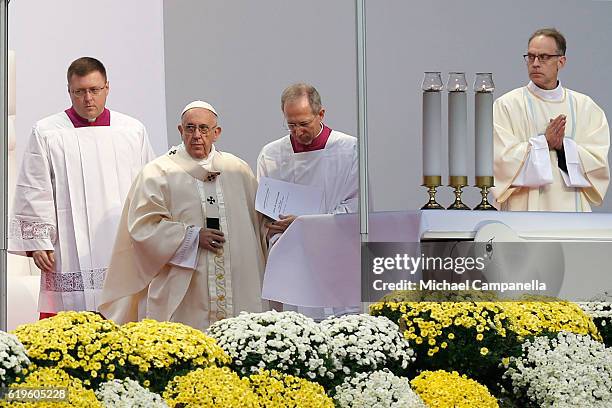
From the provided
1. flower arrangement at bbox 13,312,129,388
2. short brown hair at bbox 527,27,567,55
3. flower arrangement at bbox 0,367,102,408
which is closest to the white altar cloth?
flower arrangement at bbox 13,312,129,388

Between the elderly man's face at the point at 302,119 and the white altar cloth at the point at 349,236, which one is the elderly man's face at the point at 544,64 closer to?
the elderly man's face at the point at 302,119

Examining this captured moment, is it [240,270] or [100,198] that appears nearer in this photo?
[240,270]

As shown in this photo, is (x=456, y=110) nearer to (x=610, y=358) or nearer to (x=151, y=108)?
(x=610, y=358)

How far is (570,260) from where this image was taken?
5480mm

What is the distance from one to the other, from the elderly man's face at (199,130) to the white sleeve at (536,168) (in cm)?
169

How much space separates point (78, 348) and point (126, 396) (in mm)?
281

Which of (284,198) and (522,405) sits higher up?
(284,198)

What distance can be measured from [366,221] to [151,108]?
372cm

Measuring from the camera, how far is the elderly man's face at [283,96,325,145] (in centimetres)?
708

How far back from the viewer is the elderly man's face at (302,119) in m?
7.08

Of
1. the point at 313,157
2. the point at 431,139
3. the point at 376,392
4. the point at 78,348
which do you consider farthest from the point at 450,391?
the point at 313,157

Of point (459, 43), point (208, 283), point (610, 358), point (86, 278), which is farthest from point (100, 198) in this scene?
point (610, 358)

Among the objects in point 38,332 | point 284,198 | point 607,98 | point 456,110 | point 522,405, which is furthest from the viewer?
point 607,98

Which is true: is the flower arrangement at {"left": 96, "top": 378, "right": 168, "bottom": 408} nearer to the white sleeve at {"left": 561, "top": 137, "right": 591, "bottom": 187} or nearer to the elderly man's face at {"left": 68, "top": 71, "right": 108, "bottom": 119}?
the white sleeve at {"left": 561, "top": 137, "right": 591, "bottom": 187}
